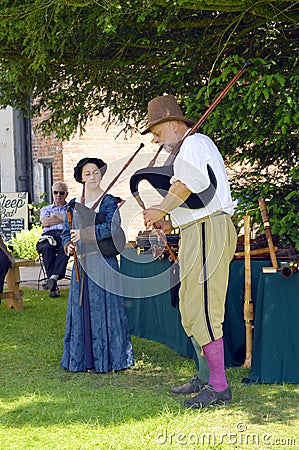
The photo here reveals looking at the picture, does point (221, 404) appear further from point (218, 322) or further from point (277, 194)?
point (277, 194)

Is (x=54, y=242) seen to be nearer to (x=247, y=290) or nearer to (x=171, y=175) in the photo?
(x=247, y=290)

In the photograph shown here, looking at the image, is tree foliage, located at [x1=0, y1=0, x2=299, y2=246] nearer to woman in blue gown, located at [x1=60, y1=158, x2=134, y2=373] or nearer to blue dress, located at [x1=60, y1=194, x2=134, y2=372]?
woman in blue gown, located at [x1=60, y1=158, x2=134, y2=373]

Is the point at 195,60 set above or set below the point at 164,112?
above

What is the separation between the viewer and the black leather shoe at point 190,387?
502 cm

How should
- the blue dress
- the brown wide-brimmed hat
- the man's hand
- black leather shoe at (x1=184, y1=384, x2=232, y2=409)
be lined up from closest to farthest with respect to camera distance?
the man's hand, black leather shoe at (x1=184, y1=384, x2=232, y2=409), the brown wide-brimmed hat, the blue dress

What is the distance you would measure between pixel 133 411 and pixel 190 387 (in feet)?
1.80

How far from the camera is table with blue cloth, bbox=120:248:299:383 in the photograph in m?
5.16

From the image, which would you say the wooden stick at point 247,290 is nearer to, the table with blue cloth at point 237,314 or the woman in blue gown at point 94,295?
the table with blue cloth at point 237,314

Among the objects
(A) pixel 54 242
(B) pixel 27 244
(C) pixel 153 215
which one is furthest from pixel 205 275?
(B) pixel 27 244

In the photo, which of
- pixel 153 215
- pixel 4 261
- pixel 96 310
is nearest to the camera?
pixel 153 215

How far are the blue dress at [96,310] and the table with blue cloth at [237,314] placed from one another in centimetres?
60

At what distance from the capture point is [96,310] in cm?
573

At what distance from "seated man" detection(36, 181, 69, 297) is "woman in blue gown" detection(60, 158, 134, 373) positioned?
12.5 ft

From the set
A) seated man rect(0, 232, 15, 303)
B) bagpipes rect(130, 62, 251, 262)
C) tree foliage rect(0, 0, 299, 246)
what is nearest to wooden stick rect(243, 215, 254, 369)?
tree foliage rect(0, 0, 299, 246)
